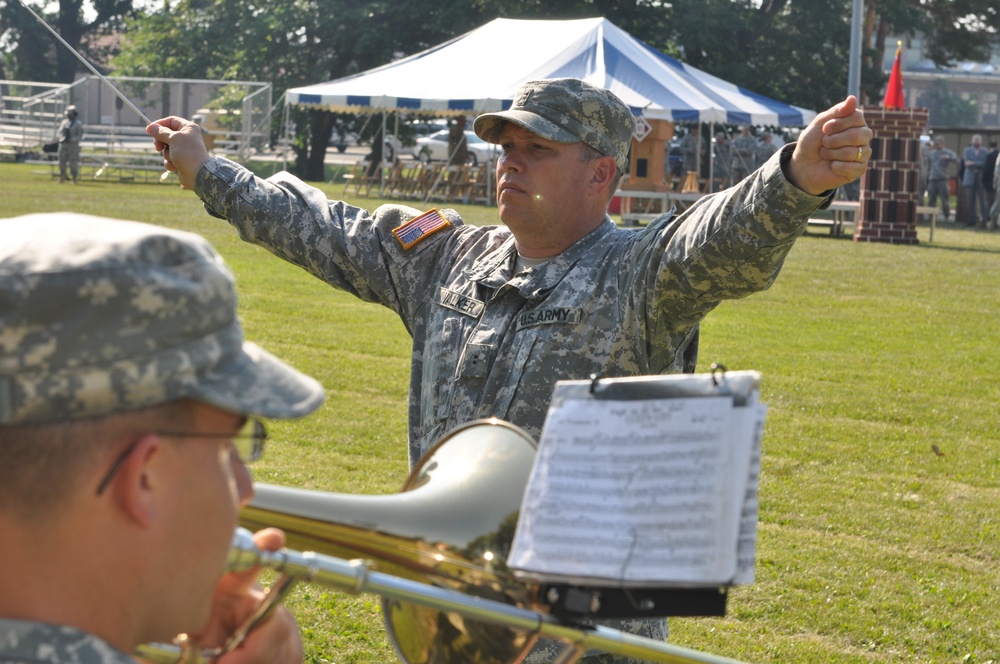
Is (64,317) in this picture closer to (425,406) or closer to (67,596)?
(67,596)

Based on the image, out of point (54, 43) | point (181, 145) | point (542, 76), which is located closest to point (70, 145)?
point (542, 76)

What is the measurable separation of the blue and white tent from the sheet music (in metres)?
22.1

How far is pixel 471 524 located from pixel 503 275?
4.35 feet

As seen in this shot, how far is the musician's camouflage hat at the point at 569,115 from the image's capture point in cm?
369

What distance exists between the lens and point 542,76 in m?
23.9

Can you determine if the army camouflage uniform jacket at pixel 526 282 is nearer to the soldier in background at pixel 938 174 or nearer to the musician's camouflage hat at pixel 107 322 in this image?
the musician's camouflage hat at pixel 107 322

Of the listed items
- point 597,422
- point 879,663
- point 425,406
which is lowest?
point 879,663

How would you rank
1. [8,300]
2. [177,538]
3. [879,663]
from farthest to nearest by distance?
[879,663] < [177,538] < [8,300]

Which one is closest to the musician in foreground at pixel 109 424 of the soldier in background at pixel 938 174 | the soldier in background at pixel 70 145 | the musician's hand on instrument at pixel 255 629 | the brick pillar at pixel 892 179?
the musician's hand on instrument at pixel 255 629

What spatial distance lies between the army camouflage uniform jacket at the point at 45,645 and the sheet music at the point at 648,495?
27.4 inches

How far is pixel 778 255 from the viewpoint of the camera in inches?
125

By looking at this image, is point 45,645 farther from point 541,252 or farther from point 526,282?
point 541,252

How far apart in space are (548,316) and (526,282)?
4.9 inches

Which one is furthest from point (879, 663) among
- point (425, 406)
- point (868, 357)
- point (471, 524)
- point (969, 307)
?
point (969, 307)
